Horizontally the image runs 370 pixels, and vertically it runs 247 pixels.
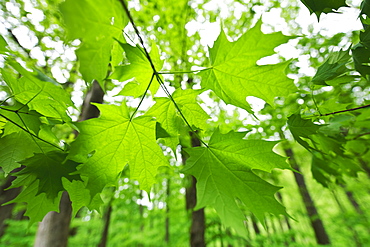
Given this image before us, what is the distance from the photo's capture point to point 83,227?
315 inches

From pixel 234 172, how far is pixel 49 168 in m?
0.84

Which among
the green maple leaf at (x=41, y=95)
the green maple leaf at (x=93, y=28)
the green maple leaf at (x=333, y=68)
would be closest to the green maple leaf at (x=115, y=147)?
the green maple leaf at (x=41, y=95)

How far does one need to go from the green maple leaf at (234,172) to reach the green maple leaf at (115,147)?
0.20m

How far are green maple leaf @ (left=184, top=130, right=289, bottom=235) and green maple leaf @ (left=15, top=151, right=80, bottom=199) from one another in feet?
1.77

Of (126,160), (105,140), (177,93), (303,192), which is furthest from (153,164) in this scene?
(303,192)

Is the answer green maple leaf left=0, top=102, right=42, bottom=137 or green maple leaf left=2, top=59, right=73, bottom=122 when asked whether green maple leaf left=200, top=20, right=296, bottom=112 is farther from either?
green maple leaf left=0, top=102, right=42, bottom=137

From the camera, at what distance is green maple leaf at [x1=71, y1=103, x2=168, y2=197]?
0.83m

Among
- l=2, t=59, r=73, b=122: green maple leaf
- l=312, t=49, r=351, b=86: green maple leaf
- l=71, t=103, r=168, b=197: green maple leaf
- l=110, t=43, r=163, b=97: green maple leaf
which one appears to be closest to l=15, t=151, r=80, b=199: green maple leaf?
l=71, t=103, r=168, b=197: green maple leaf

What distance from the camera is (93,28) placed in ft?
1.91

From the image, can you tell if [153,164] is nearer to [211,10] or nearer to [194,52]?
[194,52]

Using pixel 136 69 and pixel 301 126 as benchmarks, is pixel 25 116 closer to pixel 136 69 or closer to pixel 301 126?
pixel 136 69

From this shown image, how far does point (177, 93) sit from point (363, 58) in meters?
0.88

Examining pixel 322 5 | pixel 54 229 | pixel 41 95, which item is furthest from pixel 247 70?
pixel 54 229

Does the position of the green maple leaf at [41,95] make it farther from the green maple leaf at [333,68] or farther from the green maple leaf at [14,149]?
the green maple leaf at [333,68]
